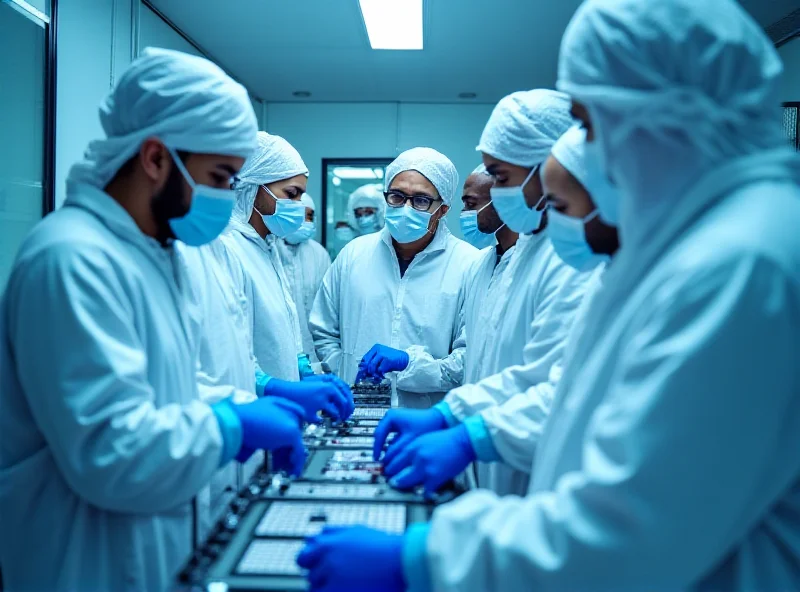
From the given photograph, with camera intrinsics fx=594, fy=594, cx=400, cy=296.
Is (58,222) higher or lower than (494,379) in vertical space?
higher

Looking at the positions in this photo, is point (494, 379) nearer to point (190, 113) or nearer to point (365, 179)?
point (190, 113)

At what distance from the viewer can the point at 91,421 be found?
1100 mm

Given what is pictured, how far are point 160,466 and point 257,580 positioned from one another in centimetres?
36

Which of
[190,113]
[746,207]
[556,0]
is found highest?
[556,0]

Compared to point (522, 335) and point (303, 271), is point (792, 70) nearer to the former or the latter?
point (522, 335)

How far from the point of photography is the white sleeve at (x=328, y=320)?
3.31 m

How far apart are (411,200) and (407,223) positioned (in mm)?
137

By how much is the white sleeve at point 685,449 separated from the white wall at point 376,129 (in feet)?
18.6

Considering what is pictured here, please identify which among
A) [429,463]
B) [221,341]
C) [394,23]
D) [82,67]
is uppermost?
[394,23]

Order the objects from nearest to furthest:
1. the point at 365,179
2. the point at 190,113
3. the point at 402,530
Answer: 1. the point at 402,530
2. the point at 190,113
3. the point at 365,179

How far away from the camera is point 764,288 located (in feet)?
2.35

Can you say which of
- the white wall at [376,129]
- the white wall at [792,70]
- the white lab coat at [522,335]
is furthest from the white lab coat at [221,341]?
the white wall at [376,129]

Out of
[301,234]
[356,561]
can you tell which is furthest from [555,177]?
[301,234]

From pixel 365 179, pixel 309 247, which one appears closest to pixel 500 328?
pixel 309 247
